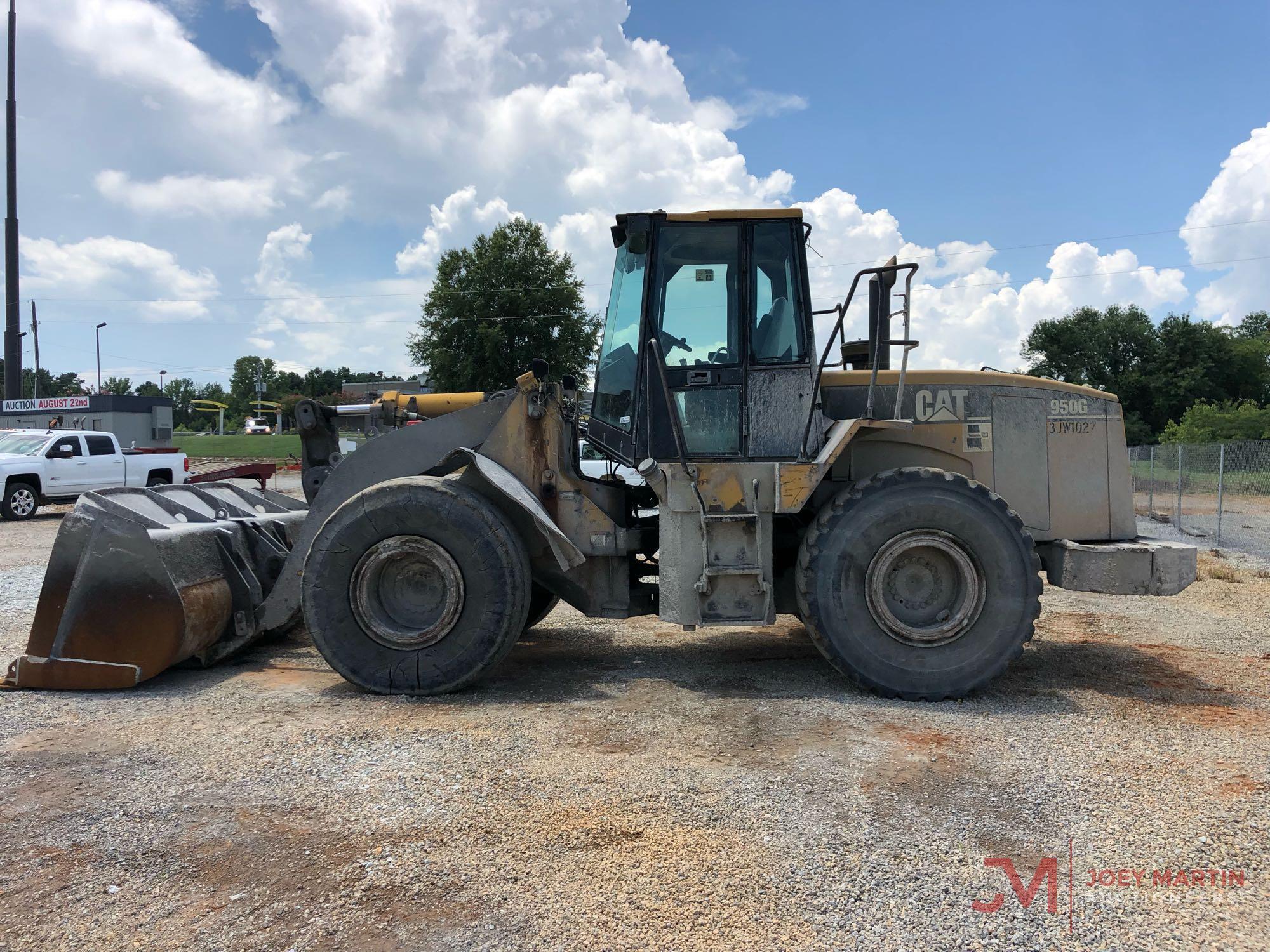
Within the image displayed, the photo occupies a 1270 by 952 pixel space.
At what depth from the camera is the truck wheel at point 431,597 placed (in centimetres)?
509

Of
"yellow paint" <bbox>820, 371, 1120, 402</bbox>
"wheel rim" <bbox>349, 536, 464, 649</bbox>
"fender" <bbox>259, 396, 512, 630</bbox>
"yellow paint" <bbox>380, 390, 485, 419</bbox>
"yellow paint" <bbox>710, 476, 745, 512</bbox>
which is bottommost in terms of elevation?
"wheel rim" <bbox>349, 536, 464, 649</bbox>

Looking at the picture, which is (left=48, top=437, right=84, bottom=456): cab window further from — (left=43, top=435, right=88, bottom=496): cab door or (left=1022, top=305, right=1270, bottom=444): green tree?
(left=1022, top=305, right=1270, bottom=444): green tree

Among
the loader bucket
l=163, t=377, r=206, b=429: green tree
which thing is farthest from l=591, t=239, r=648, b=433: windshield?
l=163, t=377, r=206, b=429: green tree

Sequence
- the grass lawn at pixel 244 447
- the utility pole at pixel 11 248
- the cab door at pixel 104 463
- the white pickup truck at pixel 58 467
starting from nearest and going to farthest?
1. the white pickup truck at pixel 58 467
2. the cab door at pixel 104 463
3. the utility pole at pixel 11 248
4. the grass lawn at pixel 244 447

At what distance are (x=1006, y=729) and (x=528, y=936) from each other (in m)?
2.96

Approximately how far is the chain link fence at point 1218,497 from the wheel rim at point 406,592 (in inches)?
449

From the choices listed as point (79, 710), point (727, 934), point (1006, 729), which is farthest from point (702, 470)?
point (79, 710)

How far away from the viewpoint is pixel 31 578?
9.63 metres

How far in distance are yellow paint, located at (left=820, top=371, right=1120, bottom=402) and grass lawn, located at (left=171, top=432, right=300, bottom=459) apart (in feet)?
111

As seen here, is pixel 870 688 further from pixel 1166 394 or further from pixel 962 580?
pixel 1166 394

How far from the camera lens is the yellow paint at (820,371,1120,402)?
5559mm

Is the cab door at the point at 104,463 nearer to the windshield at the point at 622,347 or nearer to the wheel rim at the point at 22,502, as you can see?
the wheel rim at the point at 22,502

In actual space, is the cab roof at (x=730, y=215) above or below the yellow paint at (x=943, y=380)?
above

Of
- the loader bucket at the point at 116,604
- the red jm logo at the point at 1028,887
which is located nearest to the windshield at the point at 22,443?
the loader bucket at the point at 116,604
